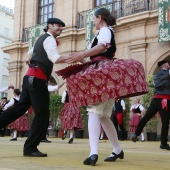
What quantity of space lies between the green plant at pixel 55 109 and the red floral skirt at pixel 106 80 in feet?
34.9

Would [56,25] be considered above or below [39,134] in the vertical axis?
above

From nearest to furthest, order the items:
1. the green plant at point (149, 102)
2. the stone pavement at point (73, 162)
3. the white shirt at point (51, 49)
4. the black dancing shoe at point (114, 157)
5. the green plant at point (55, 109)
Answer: the stone pavement at point (73, 162) < the black dancing shoe at point (114, 157) < the white shirt at point (51, 49) < the green plant at point (149, 102) < the green plant at point (55, 109)

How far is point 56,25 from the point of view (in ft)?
14.3

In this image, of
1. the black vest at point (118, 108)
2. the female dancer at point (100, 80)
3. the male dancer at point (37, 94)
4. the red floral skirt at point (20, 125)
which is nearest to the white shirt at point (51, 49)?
the male dancer at point (37, 94)

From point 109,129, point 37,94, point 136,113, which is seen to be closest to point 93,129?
point 109,129

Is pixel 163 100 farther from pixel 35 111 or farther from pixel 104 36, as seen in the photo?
pixel 104 36

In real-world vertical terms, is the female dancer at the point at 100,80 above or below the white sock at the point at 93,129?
above

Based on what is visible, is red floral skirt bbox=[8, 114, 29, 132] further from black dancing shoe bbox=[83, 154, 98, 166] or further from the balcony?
black dancing shoe bbox=[83, 154, 98, 166]

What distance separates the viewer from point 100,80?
10.8 feet

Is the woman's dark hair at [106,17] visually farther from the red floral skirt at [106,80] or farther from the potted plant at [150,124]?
the potted plant at [150,124]

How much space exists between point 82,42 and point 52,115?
4133 mm

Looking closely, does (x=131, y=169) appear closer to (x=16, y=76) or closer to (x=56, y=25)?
(x=56, y=25)

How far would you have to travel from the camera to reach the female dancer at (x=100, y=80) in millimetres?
3281

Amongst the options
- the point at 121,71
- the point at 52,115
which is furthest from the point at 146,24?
the point at 121,71
